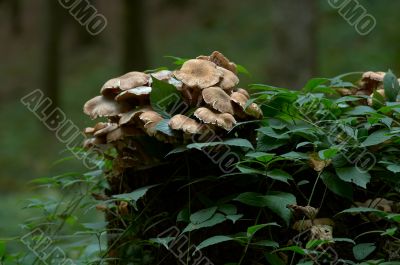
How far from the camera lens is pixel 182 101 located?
201 centimetres

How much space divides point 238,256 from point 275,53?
6016mm

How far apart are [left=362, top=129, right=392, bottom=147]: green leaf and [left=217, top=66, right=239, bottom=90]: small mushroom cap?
1.60 ft

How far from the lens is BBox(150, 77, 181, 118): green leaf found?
1942 mm

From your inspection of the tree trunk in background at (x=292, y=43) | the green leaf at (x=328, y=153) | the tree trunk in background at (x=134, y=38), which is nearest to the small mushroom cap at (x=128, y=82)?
the green leaf at (x=328, y=153)

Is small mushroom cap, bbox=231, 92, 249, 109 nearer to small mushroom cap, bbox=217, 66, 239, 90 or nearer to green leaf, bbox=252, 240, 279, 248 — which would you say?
small mushroom cap, bbox=217, 66, 239, 90

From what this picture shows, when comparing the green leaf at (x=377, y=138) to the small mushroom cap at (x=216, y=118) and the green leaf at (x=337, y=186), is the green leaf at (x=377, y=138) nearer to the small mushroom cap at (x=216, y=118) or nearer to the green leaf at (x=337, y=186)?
the green leaf at (x=337, y=186)

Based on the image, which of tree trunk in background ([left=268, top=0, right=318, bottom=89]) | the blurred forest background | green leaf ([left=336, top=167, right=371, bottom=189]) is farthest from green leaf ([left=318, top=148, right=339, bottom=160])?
tree trunk in background ([left=268, top=0, right=318, bottom=89])

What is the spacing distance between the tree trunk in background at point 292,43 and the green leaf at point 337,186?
18.6 feet

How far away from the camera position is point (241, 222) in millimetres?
1915

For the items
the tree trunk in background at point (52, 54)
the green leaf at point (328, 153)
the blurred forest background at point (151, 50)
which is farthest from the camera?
the tree trunk in background at point (52, 54)

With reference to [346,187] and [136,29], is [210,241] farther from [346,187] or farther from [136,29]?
[136,29]

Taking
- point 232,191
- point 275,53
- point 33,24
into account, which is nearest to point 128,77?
point 232,191

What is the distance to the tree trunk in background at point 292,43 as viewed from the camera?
7.52 meters

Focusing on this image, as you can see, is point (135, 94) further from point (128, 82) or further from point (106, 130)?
point (106, 130)
